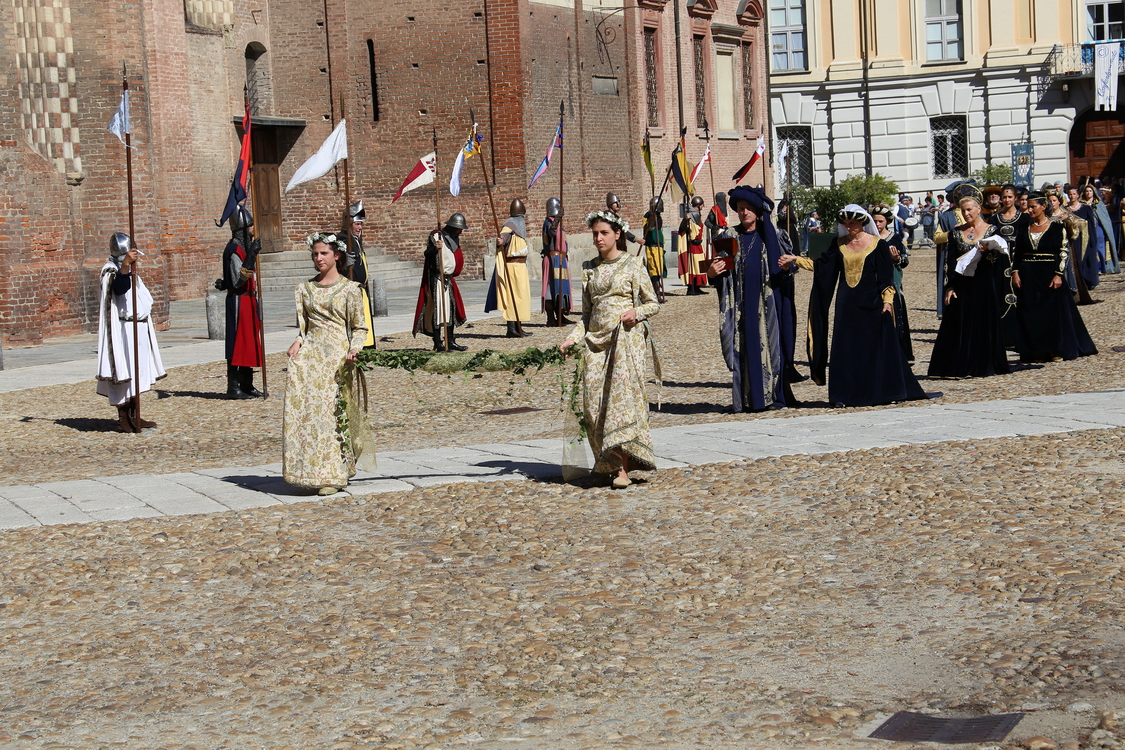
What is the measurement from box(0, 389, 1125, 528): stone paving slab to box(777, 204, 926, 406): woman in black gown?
0.37m

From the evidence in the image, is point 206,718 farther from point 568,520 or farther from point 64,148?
point 64,148

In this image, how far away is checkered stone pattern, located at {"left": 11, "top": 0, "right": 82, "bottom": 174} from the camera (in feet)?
71.2

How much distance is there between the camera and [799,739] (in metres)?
4.41

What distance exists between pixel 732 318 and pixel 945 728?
23.0 ft

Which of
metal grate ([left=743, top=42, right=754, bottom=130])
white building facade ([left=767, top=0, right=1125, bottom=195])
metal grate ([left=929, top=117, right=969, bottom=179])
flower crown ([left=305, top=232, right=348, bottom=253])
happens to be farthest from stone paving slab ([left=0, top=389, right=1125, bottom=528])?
metal grate ([left=929, top=117, right=969, bottom=179])

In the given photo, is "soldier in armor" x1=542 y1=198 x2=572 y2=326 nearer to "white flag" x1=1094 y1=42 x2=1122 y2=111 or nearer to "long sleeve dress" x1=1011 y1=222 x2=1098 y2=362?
"long sleeve dress" x1=1011 y1=222 x2=1098 y2=362

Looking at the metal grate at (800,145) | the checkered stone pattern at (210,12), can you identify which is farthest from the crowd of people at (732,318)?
the metal grate at (800,145)

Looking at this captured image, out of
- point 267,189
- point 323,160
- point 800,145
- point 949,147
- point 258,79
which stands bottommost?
point 323,160

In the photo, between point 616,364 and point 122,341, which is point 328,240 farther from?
point 122,341

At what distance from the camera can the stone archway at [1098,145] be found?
4178 cm

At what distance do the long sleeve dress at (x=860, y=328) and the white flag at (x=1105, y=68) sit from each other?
106ft

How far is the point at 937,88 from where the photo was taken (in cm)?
4294

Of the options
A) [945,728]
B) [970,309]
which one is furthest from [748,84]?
[945,728]

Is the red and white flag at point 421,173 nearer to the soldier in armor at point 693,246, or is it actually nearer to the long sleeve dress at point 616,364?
the long sleeve dress at point 616,364
